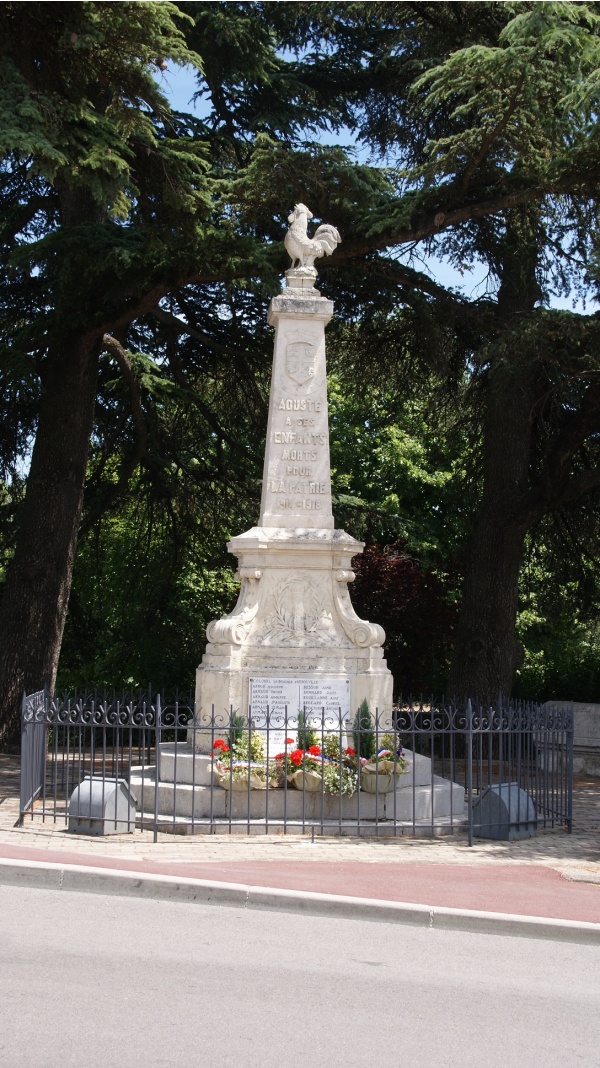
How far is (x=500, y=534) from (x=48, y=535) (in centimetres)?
763

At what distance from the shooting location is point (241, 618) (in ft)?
39.4

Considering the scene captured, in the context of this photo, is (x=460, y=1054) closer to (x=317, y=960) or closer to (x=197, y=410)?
(x=317, y=960)

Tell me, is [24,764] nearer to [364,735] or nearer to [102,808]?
[102,808]

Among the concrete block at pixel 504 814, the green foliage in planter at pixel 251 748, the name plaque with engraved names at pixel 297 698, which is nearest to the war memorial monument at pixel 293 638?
the name plaque with engraved names at pixel 297 698

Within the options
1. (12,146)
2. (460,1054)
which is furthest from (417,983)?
(12,146)

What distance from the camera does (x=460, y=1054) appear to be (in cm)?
482

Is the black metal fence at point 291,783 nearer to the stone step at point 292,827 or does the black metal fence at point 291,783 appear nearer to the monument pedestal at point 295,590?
the stone step at point 292,827

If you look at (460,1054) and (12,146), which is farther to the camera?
(12,146)

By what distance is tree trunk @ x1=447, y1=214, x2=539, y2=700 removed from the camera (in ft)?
64.6

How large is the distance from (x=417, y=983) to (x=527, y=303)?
54.0ft

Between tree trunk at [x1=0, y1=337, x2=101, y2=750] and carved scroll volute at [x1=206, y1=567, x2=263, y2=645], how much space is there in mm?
6353

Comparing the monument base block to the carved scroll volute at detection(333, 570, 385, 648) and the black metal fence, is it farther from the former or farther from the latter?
the carved scroll volute at detection(333, 570, 385, 648)

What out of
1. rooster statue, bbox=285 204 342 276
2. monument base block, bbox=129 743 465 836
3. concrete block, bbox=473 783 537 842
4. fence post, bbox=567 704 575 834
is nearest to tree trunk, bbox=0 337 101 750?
rooster statue, bbox=285 204 342 276

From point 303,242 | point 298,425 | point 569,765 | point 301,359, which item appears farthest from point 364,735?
point 303,242
